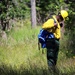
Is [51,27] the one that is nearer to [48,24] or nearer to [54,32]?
[48,24]

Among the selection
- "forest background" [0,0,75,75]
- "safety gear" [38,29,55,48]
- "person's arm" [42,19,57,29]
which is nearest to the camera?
"person's arm" [42,19,57,29]

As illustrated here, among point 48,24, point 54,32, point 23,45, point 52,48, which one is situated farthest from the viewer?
point 23,45

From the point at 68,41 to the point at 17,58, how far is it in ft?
8.42

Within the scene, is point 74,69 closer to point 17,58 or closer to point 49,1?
point 17,58

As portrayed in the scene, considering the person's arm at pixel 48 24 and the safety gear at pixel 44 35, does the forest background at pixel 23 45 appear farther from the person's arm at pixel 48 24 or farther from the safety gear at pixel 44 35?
the person's arm at pixel 48 24

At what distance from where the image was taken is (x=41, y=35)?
929 centimetres

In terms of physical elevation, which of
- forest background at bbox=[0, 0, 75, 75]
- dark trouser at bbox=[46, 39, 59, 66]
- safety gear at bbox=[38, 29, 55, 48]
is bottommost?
forest background at bbox=[0, 0, 75, 75]

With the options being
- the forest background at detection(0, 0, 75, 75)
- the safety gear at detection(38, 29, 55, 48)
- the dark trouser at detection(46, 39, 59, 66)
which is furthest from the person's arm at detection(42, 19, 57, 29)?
the forest background at detection(0, 0, 75, 75)

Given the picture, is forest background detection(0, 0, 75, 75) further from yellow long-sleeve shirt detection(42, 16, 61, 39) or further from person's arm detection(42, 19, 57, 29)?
person's arm detection(42, 19, 57, 29)

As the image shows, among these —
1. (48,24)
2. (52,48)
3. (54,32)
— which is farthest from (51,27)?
(52,48)

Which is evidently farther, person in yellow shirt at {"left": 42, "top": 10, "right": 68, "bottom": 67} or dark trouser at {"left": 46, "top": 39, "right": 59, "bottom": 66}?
dark trouser at {"left": 46, "top": 39, "right": 59, "bottom": 66}

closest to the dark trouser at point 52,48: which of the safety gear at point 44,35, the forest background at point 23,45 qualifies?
the safety gear at point 44,35

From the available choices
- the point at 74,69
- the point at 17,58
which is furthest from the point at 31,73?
the point at 17,58

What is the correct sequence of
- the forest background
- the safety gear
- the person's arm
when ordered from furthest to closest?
1. the forest background
2. the safety gear
3. the person's arm
